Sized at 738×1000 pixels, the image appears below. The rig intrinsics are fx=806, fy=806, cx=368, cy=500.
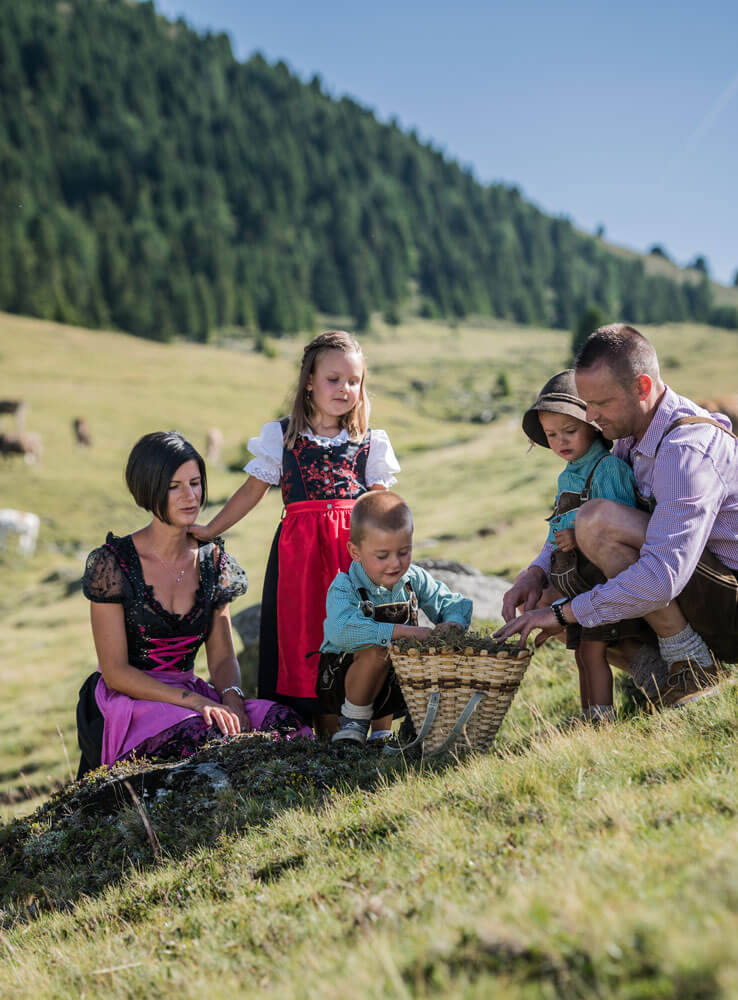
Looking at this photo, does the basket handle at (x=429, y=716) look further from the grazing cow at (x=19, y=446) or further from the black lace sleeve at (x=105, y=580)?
the grazing cow at (x=19, y=446)

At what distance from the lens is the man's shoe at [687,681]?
4.21m

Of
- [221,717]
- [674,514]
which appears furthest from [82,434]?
[674,514]

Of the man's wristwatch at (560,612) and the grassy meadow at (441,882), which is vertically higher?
the man's wristwatch at (560,612)

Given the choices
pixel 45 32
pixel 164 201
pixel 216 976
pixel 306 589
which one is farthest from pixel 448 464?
pixel 45 32

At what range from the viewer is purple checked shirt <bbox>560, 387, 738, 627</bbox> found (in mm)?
3930

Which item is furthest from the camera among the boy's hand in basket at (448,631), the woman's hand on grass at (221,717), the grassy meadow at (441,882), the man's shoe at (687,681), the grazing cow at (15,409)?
the grazing cow at (15,409)

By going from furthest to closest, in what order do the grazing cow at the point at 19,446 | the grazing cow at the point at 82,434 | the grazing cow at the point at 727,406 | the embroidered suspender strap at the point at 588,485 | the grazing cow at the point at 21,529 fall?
the grazing cow at the point at 82,434 < the grazing cow at the point at 19,446 < the grazing cow at the point at 21,529 < the grazing cow at the point at 727,406 < the embroidered suspender strap at the point at 588,485

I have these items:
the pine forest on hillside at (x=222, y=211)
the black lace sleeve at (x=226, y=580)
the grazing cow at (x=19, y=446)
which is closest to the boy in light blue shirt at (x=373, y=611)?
the black lace sleeve at (x=226, y=580)

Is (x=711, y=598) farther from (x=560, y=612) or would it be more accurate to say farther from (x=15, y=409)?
(x=15, y=409)

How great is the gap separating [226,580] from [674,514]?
302 cm

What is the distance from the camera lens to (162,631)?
530 cm

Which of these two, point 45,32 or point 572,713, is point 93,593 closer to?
point 572,713

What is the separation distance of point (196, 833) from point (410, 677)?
131cm

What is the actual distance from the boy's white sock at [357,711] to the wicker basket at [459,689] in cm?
54
